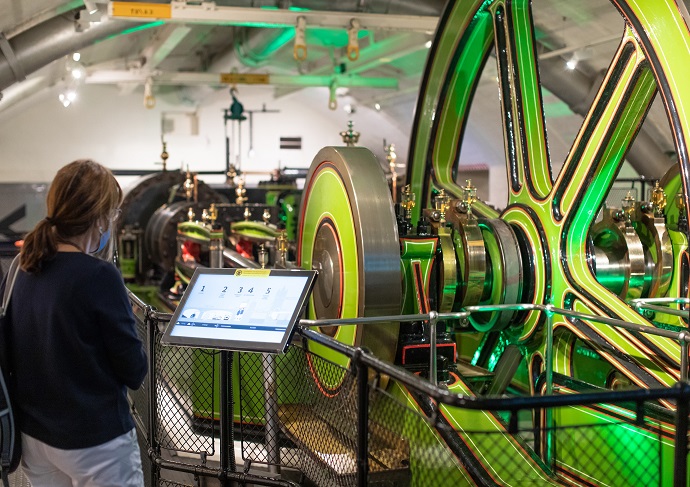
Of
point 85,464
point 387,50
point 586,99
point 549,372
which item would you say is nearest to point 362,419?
point 85,464

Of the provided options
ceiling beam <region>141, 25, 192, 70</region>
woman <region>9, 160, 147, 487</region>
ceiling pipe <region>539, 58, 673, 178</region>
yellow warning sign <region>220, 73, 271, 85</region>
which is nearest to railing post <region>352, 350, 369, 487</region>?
woman <region>9, 160, 147, 487</region>

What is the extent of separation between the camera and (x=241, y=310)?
9.07 ft

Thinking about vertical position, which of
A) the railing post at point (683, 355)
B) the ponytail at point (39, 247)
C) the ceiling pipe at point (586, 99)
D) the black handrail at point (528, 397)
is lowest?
the railing post at point (683, 355)

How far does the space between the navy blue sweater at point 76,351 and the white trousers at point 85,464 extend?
24mm

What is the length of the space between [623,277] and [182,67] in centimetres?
1383

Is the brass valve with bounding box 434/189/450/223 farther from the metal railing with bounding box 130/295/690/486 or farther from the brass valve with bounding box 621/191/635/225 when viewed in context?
the brass valve with bounding box 621/191/635/225

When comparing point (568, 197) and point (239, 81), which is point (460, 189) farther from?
point (239, 81)

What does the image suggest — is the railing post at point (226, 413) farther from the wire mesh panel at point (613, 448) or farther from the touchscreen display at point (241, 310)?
the wire mesh panel at point (613, 448)

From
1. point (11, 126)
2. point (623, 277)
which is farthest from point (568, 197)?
point (11, 126)

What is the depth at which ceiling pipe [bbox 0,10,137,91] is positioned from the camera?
28.7 feet

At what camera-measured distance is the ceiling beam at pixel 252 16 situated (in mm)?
7980

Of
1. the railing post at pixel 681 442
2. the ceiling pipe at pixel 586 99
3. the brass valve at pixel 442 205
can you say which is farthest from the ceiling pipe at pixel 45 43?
the railing post at pixel 681 442

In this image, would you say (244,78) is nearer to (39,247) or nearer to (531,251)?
(531,251)

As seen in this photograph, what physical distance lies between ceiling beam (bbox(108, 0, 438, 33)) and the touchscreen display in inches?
220
